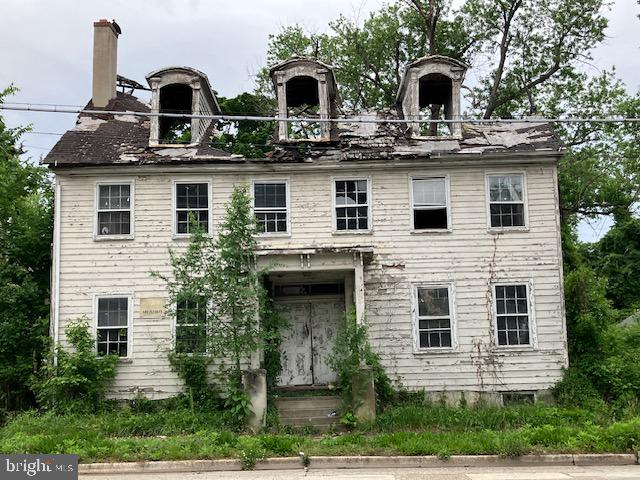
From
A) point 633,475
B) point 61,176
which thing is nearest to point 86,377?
point 61,176

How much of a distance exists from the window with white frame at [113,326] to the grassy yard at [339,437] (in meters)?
2.35

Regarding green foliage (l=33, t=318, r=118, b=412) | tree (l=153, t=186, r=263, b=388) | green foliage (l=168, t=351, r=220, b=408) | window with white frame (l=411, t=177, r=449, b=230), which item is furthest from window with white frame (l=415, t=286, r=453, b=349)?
green foliage (l=33, t=318, r=118, b=412)

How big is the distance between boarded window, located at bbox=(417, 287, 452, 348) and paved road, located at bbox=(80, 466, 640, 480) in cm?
574

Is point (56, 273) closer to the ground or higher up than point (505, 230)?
closer to the ground

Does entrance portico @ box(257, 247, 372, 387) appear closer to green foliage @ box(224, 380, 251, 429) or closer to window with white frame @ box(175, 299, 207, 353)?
window with white frame @ box(175, 299, 207, 353)

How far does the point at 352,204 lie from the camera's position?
17.4 meters

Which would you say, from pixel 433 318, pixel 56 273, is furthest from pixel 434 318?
pixel 56 273

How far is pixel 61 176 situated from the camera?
17172mm

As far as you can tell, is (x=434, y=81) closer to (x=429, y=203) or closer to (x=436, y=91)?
(x=436, y=91)

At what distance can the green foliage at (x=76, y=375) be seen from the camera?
15562 millimetres

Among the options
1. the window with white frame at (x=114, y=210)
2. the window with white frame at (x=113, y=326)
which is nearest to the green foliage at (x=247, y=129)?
the window with white frame at (x=114, y=210)

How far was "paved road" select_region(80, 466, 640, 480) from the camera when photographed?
10.3m

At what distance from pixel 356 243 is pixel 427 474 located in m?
7.47

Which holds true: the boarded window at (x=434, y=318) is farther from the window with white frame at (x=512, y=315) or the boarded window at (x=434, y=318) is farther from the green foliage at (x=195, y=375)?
the green foliage at (x=195, y=375)
